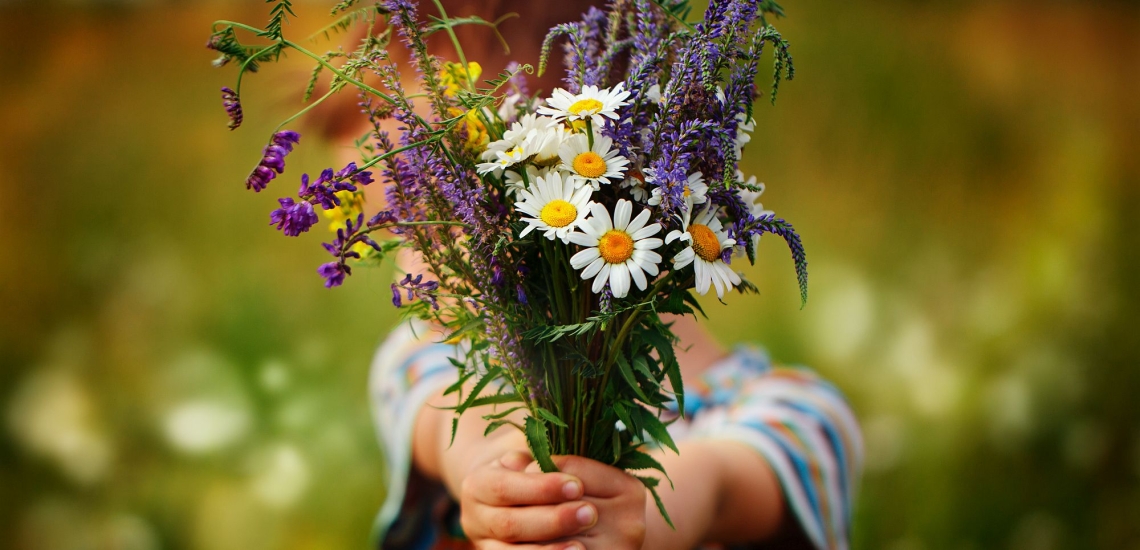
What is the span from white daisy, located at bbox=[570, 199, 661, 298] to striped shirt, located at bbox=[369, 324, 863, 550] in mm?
334

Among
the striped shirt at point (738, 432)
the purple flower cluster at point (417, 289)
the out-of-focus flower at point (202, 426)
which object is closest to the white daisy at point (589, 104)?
the purple flower cluster at point (417, 289)

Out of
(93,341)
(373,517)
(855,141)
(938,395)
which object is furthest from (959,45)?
(93,341)

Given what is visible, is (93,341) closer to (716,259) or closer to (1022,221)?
(716,259)

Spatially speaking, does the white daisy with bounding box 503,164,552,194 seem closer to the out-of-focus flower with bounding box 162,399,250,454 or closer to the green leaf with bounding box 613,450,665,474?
the green leaf with bounding box 613,450,665,474

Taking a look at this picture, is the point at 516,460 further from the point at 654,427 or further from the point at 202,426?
the point at 202,426

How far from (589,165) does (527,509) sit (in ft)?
0.60

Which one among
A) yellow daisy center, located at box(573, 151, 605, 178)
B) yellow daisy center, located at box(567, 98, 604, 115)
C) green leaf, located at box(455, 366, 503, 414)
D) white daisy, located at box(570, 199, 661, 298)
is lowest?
green leaf, located at box(455, 366, 503, 414)

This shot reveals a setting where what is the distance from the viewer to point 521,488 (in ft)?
1.30

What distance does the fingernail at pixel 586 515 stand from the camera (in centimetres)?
39

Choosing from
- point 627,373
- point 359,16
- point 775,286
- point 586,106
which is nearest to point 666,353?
point 627,373

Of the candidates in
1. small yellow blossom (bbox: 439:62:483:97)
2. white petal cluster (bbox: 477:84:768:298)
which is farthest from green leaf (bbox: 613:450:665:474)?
small yellow blossom (bbox: 439:62:483:97)

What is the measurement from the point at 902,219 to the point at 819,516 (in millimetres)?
470

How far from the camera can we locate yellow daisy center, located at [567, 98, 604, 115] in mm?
349

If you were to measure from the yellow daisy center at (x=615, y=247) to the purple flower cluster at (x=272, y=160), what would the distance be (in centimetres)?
14
